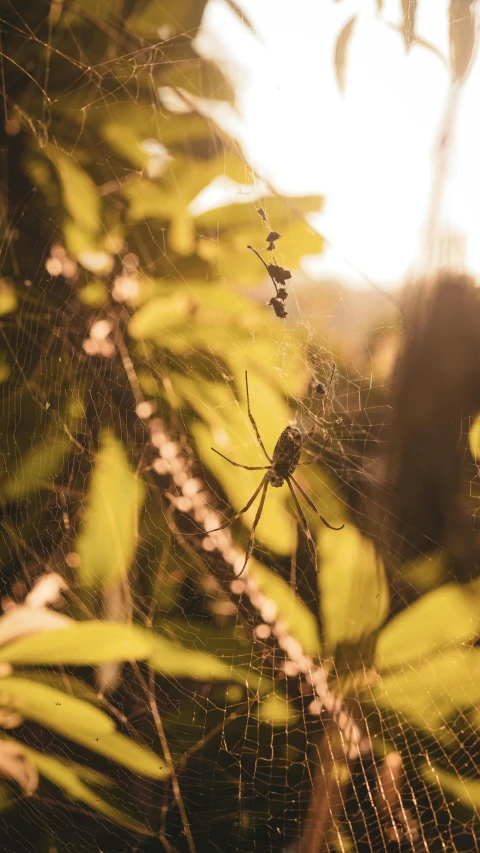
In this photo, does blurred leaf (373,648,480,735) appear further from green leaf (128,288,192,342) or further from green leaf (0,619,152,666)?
green leaf (128,288,192,342)

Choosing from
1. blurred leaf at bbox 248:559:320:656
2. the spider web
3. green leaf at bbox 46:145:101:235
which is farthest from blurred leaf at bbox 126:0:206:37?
blurred leaf at bbox 248:559:320:656

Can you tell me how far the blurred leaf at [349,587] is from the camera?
54cm

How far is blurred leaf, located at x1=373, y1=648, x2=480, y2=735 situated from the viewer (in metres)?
0.51

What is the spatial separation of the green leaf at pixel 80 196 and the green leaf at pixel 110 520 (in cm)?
30

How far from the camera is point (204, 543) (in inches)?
26.2

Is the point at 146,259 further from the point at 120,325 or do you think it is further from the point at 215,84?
the point at 215,84

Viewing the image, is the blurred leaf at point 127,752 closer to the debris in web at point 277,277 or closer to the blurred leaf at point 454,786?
the blurred leaf at point 454,786

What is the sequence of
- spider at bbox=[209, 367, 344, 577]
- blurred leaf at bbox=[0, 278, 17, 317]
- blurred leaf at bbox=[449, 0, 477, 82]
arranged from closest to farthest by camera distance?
blurred leaf at bbox=[449, 0, 477, 82] < spider at bbox=[209, 367, 344, 577] < blurred leaf at bbox=[0, 278, 17, 317]


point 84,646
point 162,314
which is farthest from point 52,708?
point 162,314

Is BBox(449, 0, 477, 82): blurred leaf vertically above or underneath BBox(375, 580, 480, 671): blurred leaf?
above

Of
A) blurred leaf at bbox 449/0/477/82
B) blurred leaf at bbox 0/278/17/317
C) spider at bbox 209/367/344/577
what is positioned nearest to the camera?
blurred leaf at bbox 449/0/477/82

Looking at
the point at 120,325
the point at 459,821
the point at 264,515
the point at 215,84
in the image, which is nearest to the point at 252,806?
the point at 459,821

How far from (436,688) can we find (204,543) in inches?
12.8

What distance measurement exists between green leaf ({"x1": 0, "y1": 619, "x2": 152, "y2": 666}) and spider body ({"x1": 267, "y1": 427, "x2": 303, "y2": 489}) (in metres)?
0.26
